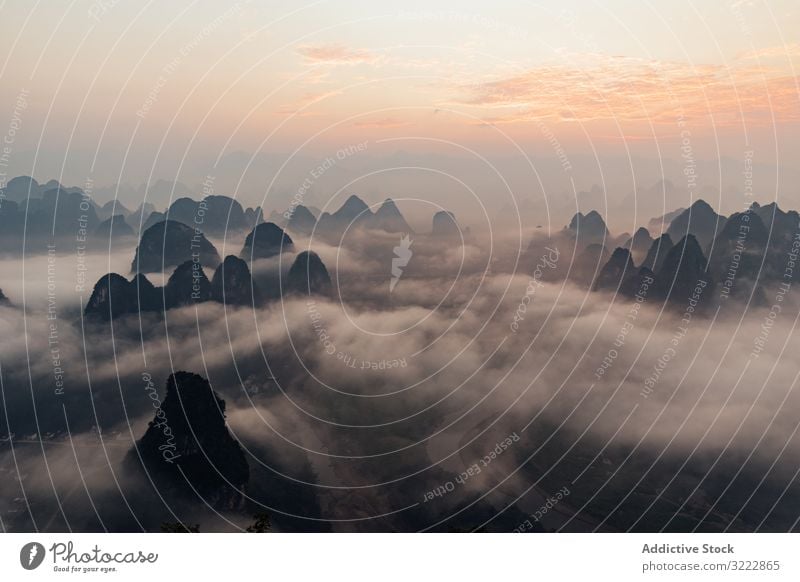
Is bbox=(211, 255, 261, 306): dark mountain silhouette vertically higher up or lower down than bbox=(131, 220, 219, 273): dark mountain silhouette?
lower down

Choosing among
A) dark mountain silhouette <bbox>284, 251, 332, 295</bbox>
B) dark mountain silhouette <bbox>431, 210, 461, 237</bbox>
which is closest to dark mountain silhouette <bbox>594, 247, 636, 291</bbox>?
dark mountain silhouette <bbox>431, 210, 461, 237</bbox>

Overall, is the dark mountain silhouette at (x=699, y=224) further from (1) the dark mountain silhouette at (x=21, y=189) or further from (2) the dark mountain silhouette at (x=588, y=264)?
(1) the dark mountain silhouette at (x=21, y=189)

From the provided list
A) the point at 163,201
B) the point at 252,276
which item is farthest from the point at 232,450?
the point at 163,201

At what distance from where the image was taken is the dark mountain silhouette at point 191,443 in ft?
40.1

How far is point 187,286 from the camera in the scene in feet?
47.1

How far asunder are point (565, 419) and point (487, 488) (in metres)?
2.34

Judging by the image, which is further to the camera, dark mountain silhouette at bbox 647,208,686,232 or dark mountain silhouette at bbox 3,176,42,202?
dark mountain silhouette at bbox 647,208,686,232

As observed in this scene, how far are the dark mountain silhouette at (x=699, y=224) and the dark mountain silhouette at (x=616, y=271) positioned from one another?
1305 mm

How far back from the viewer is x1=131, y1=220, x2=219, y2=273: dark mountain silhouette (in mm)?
13211

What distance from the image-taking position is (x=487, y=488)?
14.0m

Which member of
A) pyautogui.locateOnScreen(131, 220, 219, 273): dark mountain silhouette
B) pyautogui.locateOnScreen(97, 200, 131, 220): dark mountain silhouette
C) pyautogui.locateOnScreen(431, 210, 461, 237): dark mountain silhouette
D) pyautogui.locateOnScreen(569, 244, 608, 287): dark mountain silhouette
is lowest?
pyautogui.locateOnScreen(569, 244, 608, 287): dark mountain silhouette

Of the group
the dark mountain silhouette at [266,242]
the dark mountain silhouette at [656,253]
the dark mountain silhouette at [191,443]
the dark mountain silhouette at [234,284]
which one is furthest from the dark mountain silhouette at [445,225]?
the dark mountain silhouette at [191,443]
